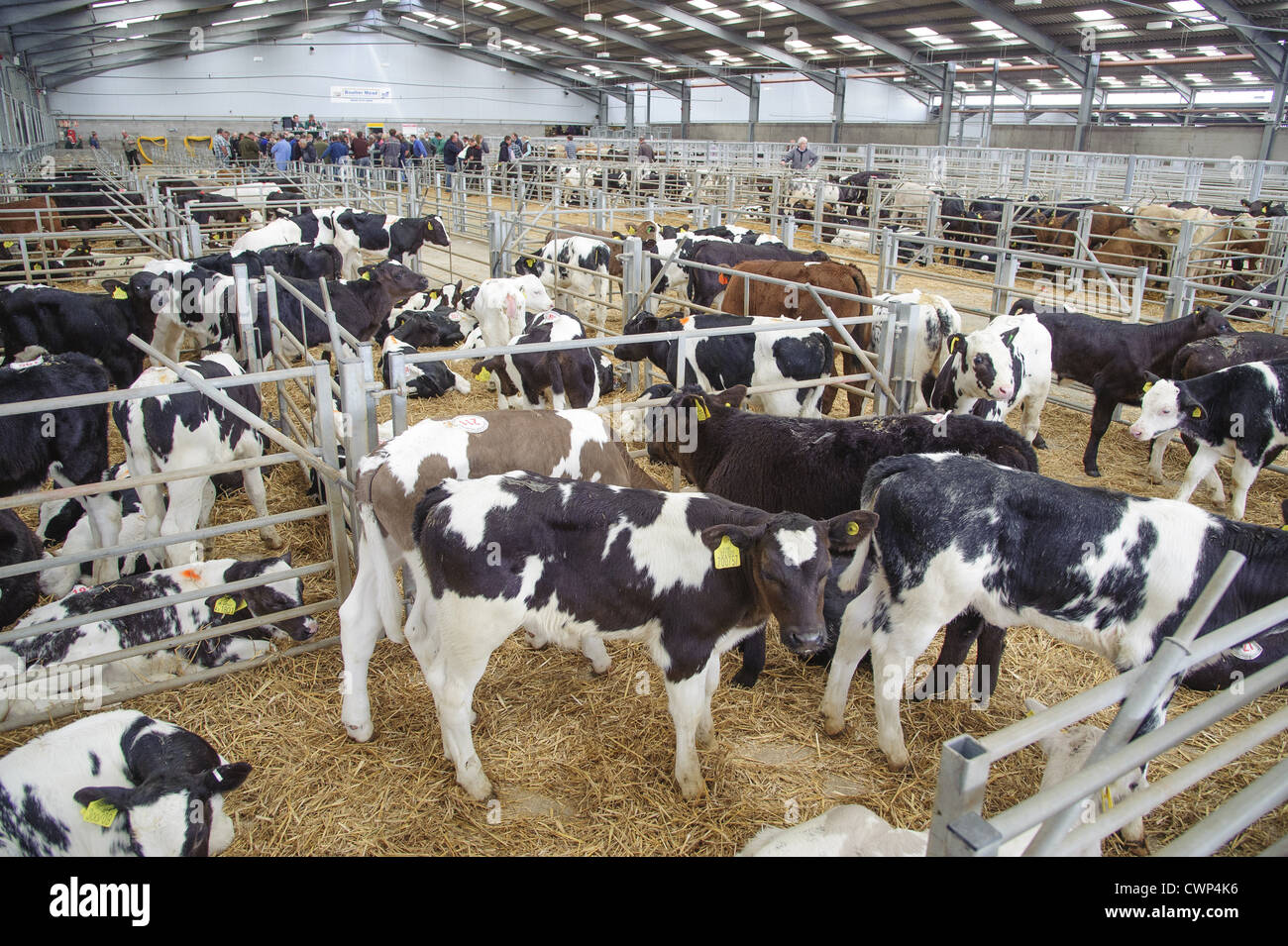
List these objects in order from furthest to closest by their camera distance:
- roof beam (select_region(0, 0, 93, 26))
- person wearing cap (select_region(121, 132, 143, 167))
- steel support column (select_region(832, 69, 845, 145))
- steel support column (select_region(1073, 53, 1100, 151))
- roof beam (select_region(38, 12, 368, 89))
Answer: roof beam (select_region(38, 12, 368, 89))
steel support column (select_region(832, 69, 845, 145))
steel support column (select_region(1073, 53, 1100, 151))
person wearing cap (select_region(121, 132, 143, 167))
roof beam (select_region(0, 0, 93, 26))

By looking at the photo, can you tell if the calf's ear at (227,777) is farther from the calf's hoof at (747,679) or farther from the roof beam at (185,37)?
the roof beam at (185,37)

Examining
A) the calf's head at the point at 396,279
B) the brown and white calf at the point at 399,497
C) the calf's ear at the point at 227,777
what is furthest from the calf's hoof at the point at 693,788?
the calf's head at the point at 396,279

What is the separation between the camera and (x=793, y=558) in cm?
278

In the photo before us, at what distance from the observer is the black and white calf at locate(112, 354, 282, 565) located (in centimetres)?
448

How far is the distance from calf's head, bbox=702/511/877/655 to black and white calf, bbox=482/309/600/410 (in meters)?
3.63

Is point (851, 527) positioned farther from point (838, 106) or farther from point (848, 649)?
point (838, 106)

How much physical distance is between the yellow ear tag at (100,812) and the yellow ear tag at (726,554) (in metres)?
2.15

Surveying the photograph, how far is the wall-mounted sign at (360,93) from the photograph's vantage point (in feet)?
125

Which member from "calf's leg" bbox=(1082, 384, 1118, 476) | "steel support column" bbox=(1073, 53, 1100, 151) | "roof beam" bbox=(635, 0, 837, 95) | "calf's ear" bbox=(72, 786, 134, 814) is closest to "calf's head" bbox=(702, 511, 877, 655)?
"calf's ear" bbox=(72, 786, 134, 814)

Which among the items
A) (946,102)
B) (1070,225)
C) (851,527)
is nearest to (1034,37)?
(946,102)

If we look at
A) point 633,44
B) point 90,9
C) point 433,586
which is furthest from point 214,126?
point 433,586

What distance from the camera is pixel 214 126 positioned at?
3594 cm

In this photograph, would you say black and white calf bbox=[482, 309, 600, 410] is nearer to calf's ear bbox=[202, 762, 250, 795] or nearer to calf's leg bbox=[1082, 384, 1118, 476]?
calf's ear bbox=[202, 762, 250, 795]
